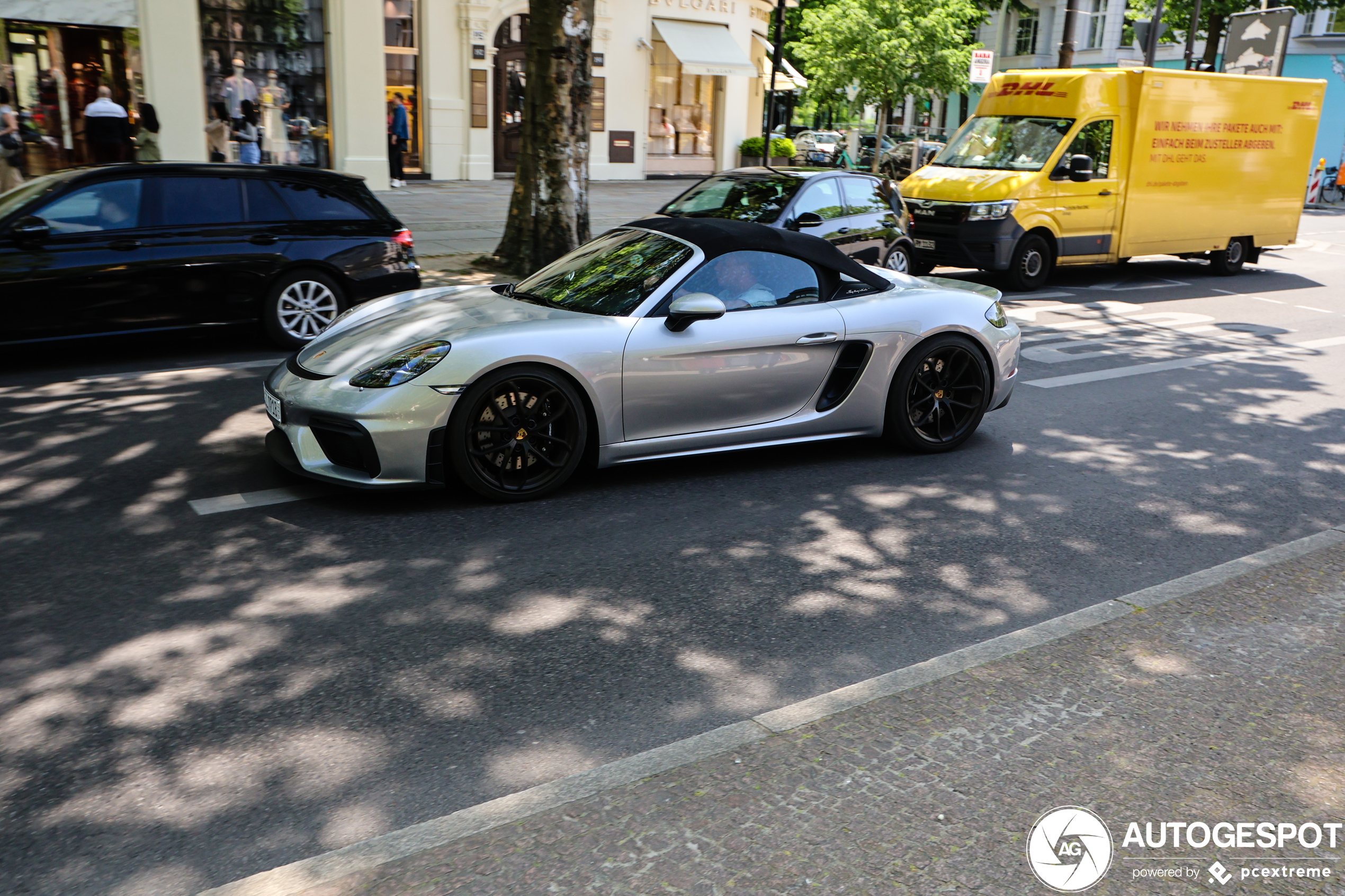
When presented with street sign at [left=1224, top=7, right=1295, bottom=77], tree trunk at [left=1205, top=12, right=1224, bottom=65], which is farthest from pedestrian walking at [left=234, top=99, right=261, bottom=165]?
tree trunk at [left=1205, top=12, right=1224, bottom=65]

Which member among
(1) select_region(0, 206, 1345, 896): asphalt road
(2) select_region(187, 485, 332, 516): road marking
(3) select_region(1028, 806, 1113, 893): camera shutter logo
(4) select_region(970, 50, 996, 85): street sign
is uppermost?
(4) select_region(970, 50, 996, 85): street sign

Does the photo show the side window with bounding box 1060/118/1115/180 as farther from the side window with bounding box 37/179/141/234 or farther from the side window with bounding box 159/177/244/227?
the side window with bounding box 37/179/141/234

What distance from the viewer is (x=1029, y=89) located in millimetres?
15102

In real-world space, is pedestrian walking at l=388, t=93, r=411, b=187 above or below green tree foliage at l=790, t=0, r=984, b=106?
below

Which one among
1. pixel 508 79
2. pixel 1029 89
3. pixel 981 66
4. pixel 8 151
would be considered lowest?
pixel 8 151

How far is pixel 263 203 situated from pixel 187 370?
153 centimetres

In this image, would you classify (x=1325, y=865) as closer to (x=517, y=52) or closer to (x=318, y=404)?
(x=318, y=404)

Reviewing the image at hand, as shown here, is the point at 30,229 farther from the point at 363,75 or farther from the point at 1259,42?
the point at 1259,42

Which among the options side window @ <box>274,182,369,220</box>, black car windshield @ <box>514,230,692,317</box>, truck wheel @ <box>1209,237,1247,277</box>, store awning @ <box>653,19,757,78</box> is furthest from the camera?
store awning @ <box>653,19,757,78</box>

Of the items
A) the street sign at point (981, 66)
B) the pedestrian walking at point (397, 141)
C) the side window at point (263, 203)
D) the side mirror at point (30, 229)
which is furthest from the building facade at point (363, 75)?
the side mirror at point (30, 229)

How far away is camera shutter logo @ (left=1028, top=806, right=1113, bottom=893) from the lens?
2877mm

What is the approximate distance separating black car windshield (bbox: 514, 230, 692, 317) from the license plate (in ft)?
4.80

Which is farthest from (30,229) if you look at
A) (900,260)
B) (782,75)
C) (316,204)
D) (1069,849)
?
(782,75)

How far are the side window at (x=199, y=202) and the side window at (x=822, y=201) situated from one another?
5485 mm
